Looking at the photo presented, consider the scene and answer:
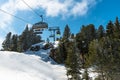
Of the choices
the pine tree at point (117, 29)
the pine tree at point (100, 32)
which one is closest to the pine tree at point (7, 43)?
the pine tree at point (100, 32)

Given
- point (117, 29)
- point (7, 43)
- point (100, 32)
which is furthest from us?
point (7, 43)

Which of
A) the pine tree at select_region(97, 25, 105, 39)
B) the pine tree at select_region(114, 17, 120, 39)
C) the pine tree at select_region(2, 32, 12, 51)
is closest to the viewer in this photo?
the pine tree at select_region(114, 17, 120, 39)

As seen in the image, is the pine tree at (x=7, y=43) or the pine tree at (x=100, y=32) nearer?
the pine tree at (x=100, y=32)

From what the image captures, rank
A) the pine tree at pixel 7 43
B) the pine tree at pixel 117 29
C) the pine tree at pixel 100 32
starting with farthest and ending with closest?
the pine tree at pixel 7 43, the pine tree at pixel 100 32, the pine tree at pixel 117 29

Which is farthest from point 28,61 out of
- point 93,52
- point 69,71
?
point 93,52

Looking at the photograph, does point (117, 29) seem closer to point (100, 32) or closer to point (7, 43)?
point (100, 32)

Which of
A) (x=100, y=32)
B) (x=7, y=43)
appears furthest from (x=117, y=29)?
(x=7, y=43)

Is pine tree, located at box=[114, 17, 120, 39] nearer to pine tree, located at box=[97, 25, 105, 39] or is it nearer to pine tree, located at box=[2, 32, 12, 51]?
pine tree, located at box=[97, 25, 105, 39]

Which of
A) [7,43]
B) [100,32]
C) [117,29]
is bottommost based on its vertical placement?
[117,29]

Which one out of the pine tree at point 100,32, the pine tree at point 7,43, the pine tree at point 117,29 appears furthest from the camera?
the pine tree at point 7,43

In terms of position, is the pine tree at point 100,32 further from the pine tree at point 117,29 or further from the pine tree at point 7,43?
the pine tree at point 7,43

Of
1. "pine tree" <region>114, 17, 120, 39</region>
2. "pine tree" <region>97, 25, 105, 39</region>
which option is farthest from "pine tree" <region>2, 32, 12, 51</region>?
"pine tree" <region>114, 17, 120, 39</region>

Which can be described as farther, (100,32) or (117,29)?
(100,32)

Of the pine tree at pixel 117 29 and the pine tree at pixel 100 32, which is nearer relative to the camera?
the pine tree at pixel 117 29
